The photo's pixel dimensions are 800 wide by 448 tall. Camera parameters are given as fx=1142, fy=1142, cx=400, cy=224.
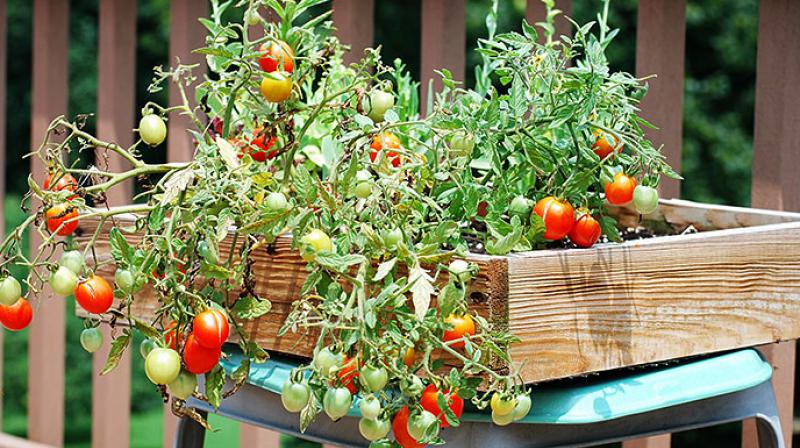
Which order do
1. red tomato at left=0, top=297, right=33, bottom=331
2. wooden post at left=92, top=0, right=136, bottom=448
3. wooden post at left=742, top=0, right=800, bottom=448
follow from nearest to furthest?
red tomato at left=0, top=297, right=33, bottom=331
wooden post at left=742, top=0, right=800, bottom=448
wooden post at left=92, top=0, right=136, bottom=448

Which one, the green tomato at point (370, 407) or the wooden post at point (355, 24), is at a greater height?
the wooden post at point (355, 24)

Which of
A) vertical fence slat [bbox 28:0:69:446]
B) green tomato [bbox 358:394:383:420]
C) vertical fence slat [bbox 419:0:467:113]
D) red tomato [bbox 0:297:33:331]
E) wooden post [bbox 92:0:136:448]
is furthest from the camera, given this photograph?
vertical fence slat [bbox 28:0:69:446]

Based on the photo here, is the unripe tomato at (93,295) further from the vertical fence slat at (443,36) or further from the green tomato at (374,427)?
the vertical fence slat at (443,36)

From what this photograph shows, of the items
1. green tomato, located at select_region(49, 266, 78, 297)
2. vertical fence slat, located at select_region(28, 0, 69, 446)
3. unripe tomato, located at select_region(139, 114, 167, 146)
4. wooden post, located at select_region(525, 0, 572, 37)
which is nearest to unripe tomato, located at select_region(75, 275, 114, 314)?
green tomato, located at select_region(49, 266, 78, 297)

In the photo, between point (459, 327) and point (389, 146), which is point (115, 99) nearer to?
point (389, 146)

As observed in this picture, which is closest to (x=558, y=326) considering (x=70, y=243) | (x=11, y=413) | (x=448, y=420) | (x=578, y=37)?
(x=448, y=420)

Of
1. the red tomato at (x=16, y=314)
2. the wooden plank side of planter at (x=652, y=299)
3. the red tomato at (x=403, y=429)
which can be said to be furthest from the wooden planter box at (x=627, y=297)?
the red tomato at (x=16, y=314)

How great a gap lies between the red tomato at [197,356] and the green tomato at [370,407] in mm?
131

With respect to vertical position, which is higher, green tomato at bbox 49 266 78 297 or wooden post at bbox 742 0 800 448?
wooden post at bbox 742 0 800 448

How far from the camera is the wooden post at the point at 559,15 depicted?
1654 mm

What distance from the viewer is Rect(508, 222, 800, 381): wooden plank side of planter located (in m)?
0.96

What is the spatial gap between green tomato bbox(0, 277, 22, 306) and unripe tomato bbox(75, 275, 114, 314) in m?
0.05

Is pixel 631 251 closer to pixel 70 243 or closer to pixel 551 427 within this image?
pixel 551 427

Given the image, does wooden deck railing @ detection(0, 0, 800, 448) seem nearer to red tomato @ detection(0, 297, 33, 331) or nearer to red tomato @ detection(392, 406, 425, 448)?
red tomato @ detection(392, 406, 425, 448)
